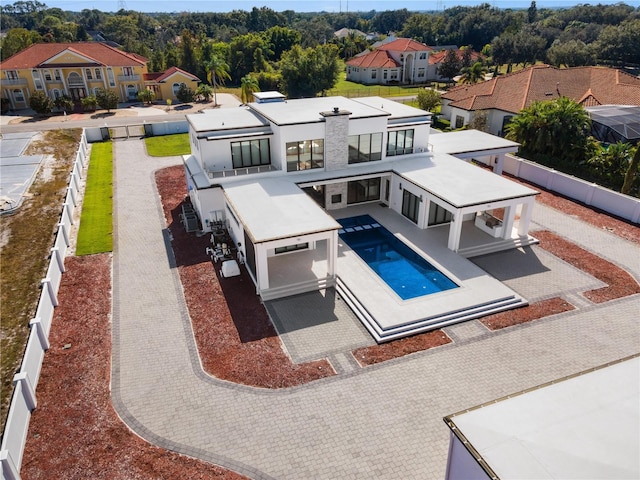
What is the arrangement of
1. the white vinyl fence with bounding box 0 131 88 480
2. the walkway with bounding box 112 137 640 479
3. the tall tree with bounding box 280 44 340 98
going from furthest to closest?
the tall tree with bounding box 280 44 340 98, the walkway with bounding box 112 137 640 479, the white vinyl fence with bounding box 0 131 88 480

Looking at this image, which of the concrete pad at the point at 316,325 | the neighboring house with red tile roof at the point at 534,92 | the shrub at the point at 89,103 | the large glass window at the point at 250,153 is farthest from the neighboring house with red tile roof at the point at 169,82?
the concrete pad at the point at 316,325

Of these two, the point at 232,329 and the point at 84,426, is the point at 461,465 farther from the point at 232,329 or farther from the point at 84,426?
the point at 84,426

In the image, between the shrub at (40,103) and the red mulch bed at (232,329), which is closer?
the red mulch bed at (232,329)

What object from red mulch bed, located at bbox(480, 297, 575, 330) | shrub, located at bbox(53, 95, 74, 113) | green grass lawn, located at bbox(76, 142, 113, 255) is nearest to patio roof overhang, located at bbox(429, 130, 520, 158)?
red mulch bed, located at bbox(480, 297, 575, 330)

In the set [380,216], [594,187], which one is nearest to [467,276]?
[380,216]

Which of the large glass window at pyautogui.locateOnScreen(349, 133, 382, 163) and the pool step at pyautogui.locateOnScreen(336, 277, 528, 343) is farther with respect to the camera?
the large glass window at pyautogui.locateOnScreen(349, 133, 382, 163)

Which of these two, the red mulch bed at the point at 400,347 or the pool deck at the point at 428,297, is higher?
the pool deck at the point at 428,297

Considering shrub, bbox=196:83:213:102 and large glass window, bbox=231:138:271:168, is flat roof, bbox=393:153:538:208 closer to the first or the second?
large glass window, bbox=231:138:271:168

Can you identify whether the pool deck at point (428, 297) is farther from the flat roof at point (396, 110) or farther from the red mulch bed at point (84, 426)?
the flat roof at point (396, 110)
